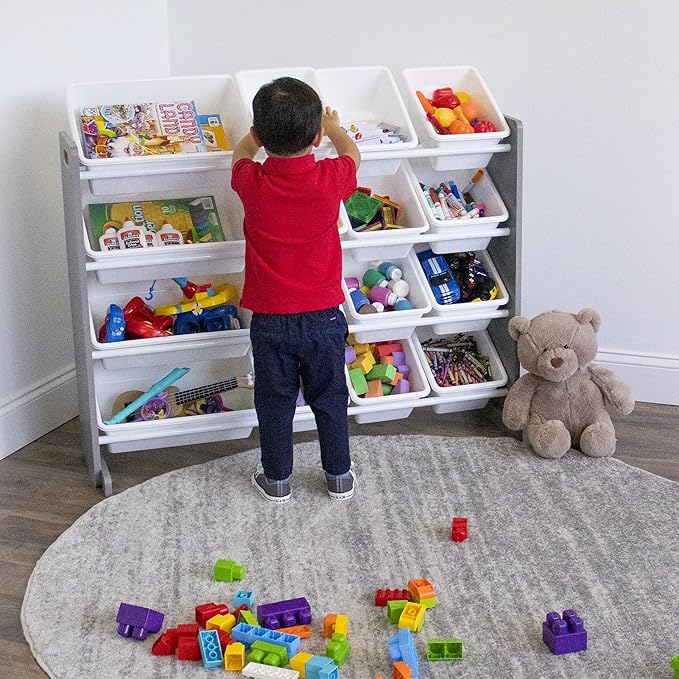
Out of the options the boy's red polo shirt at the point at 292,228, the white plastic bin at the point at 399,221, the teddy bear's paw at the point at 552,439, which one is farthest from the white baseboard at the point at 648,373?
the boy's red polo shirt at the point at 292,228

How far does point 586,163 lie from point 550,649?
4.73ft

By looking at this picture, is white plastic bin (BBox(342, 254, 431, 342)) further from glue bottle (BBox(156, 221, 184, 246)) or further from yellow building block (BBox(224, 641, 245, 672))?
yellow building block (BBox(224, 641, 245, 672))

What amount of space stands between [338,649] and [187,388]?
1.01 meters

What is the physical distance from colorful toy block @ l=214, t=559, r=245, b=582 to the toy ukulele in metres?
0.53

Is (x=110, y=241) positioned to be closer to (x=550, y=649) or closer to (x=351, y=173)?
(x=351, y=173)

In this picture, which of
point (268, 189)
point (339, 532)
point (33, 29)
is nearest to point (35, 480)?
point (339, 532)

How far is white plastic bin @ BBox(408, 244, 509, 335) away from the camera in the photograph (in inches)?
98.7

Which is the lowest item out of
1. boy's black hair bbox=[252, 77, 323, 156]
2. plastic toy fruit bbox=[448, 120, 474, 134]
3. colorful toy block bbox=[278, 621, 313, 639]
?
colorful toy block bbox=[278, 621, 313, 639]

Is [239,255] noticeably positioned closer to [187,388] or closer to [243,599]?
[187,388]

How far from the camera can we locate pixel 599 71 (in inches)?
106

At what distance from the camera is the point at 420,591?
192cm

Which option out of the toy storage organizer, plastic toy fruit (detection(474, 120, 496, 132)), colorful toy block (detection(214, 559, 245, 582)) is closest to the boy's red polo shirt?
the toy storage organizer

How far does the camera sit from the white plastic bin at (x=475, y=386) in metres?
2.56

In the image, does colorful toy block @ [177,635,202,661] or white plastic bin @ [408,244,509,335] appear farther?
white plastic bin @ [408,244,509,335]
